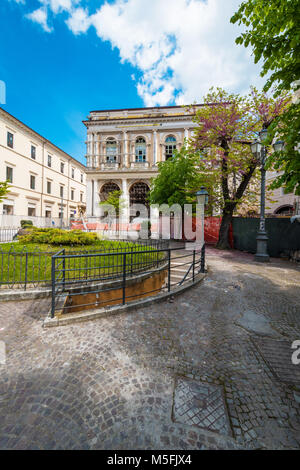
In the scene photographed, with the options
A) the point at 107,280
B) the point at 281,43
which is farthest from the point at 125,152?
the point at 281,43

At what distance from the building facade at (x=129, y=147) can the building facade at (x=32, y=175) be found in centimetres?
790

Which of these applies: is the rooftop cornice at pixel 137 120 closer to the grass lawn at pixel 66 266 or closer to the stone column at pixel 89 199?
the stone column at pixel 89 199

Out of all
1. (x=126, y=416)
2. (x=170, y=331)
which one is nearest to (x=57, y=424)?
(x=126, y=416)

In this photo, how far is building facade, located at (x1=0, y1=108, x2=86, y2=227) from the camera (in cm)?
2411

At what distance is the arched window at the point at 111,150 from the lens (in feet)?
97.9

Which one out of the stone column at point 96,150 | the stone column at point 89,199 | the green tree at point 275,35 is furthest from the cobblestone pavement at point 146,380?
the stone column at point 96,150

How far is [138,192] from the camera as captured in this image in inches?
1177

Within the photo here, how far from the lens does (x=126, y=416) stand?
1814mm

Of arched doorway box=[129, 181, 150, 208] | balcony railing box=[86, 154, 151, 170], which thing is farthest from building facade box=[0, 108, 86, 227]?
arched doorway box=[129, 181, 150, 208]

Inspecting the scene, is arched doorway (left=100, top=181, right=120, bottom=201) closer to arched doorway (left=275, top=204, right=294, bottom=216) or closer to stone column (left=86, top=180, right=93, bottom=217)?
stone column (left=86, top=180, right=93, bottom=217)

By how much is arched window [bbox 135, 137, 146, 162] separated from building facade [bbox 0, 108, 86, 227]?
14736mm

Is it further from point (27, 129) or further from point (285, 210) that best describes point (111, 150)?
point (285, 210)

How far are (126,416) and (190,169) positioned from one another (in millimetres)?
14928
